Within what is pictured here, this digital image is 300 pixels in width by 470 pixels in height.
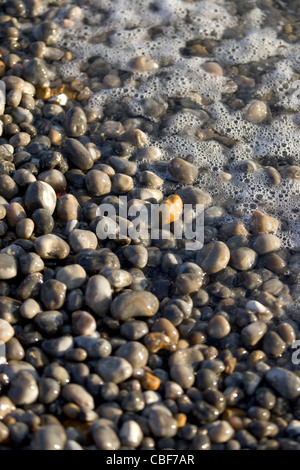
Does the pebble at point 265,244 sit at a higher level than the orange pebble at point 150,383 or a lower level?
higher

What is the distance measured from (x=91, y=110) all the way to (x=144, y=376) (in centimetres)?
168

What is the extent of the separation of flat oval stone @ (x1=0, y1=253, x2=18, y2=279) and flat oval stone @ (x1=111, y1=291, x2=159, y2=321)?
44 centimetres

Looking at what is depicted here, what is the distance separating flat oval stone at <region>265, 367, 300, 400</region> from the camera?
208 cm

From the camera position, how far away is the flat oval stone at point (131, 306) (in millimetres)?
2207

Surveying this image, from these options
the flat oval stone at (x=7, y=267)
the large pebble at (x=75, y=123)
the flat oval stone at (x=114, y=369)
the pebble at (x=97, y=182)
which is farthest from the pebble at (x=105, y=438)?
the large pebble at (x=75, y=123)

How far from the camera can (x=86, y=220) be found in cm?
263

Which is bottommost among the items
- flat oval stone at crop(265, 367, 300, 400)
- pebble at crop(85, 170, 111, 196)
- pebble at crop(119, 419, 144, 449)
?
pebble at crop(119, 419, 144, 449)

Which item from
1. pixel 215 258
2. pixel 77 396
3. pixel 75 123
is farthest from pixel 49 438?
pixel 75 123

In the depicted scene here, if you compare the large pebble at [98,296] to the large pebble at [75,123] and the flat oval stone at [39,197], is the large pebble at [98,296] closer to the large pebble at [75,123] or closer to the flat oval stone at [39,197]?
the flat oval stone at [39,197]

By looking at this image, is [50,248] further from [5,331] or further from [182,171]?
[182,171]

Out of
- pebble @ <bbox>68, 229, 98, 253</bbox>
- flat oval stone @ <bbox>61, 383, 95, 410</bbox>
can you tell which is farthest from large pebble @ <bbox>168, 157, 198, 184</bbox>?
flat oval stone @ <bbox>61, 383, 95, 410</bbox>

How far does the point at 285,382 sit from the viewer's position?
2088 millimetres

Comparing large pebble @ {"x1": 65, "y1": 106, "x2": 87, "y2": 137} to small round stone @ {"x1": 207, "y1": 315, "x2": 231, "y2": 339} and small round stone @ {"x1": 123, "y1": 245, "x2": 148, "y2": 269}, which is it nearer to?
small round stone @ {"x1": 123, "y1": 245, "x2": 148, "y2": 269}
